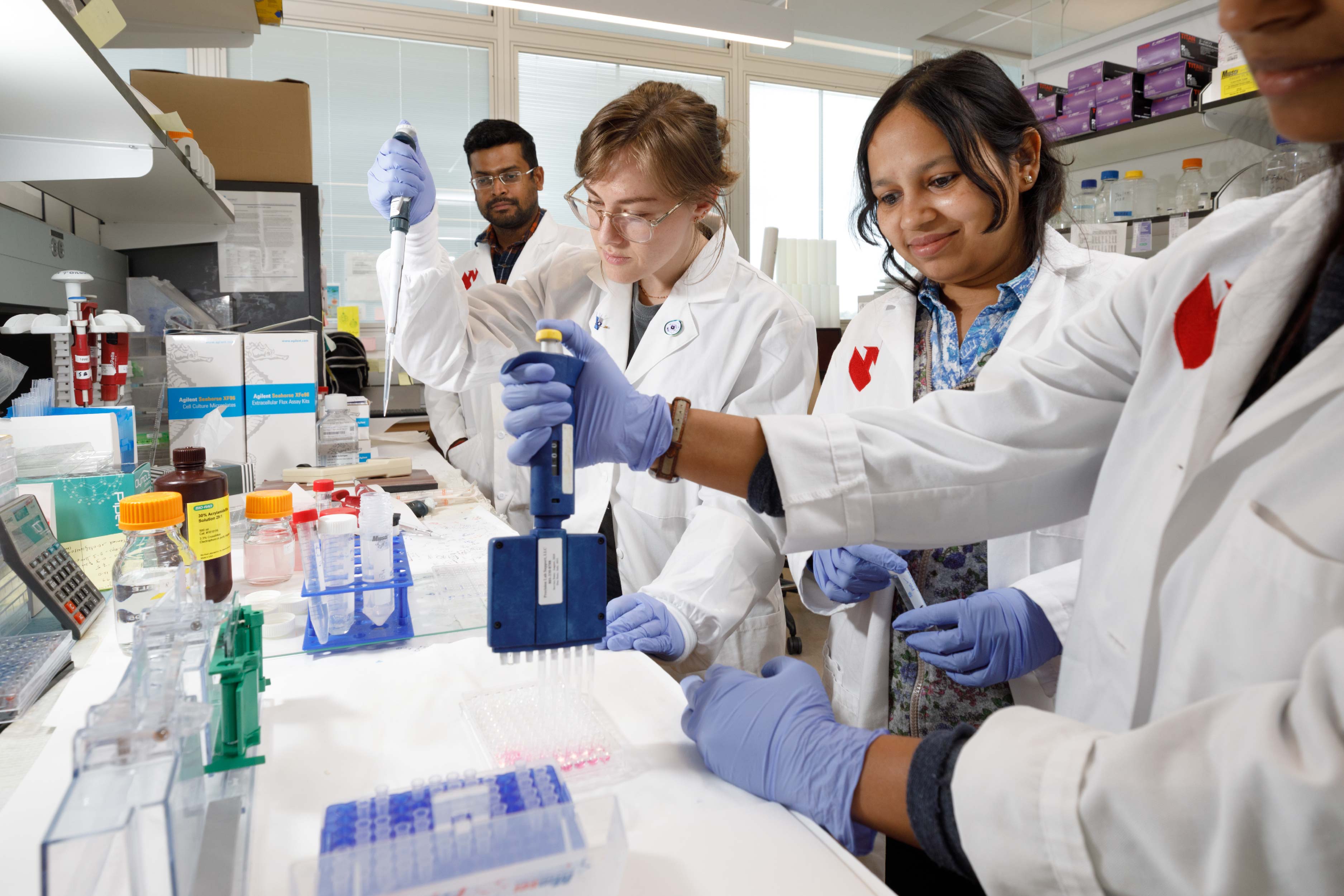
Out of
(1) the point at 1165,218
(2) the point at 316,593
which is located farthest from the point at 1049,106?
(2) the point at 316,593

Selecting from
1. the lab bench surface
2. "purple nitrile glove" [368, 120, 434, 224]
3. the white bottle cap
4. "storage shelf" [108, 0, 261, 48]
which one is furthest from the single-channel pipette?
"storage shelf" [108, 0, 261, 48]

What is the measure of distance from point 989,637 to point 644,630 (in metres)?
0.50

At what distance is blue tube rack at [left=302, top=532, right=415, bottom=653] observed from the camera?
111cm

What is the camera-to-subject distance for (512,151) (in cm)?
307

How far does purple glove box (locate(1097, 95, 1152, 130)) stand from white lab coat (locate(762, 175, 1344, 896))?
7.31ft

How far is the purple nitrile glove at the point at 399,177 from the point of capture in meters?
1.48

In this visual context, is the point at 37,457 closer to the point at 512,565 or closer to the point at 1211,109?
the point at 512,565

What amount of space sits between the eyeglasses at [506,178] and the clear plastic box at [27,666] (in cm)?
235

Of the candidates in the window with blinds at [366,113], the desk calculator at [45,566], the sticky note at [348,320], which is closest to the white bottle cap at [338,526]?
the desk calculator at [45,566]

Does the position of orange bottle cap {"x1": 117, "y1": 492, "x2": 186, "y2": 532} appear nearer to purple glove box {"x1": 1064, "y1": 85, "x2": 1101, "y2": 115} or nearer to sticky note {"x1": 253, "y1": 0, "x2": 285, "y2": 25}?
sticky note {"x1": 253, "y1": 0, "x2": 285, "y2": 25}

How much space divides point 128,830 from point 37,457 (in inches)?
49.6

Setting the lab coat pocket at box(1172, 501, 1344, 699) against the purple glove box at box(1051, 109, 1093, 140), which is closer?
the lab coat pocket at box(1172, 501, 1344, 699)

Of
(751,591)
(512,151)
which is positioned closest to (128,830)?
(751,591)

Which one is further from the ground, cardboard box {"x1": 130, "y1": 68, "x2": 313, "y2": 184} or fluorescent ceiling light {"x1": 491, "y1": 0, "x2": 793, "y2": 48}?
fluorescent ceiling light {"x1": 491, "y1": 0, "x2": 793, "y2": 48}
